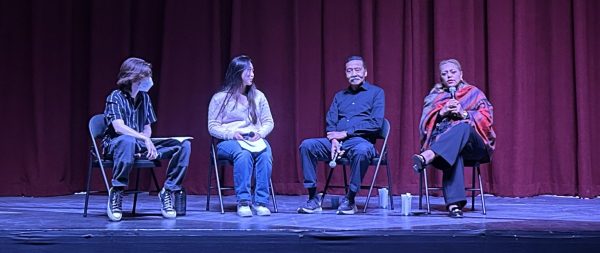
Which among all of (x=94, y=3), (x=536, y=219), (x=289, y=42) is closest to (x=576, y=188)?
(x=536, y=219)

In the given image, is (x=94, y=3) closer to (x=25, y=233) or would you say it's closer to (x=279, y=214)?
(x=279, y=214)

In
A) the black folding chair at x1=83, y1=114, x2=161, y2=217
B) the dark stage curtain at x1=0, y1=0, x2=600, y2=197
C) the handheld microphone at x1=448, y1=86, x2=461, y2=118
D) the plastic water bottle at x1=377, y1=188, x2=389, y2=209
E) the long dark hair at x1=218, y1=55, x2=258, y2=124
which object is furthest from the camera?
the dark stage curtain at x1=0, y1=0, x2=600, y2=197

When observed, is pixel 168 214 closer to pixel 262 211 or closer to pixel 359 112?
pixel 262 211

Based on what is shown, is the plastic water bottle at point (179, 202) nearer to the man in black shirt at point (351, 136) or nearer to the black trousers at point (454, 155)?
the man in black shirt at point (351, 136)

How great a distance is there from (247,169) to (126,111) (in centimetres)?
80

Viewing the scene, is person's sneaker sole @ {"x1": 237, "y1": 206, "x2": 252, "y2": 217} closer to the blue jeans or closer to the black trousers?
the blue jeans

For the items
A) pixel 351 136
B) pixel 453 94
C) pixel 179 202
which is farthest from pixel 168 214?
pixel 453 94

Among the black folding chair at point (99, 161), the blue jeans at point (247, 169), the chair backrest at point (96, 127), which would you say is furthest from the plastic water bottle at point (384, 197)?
the chair backrest at point (96, 127)

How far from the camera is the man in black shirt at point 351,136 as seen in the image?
4.42 metres

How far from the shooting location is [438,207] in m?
4.86

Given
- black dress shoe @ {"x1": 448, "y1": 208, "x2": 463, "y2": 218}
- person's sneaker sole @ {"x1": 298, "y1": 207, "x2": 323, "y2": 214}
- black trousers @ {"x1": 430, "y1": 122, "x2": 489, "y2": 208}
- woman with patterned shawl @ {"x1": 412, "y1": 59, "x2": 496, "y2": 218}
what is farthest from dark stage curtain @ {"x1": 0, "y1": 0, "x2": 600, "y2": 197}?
black dress shoe @ {"x1": 448, "y1": 208, "x2": 463, "y2": 218}

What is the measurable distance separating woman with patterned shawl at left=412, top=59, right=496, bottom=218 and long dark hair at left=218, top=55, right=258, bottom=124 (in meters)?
1.11

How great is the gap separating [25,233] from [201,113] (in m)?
2.81

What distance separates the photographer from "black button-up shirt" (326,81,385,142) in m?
4.66
